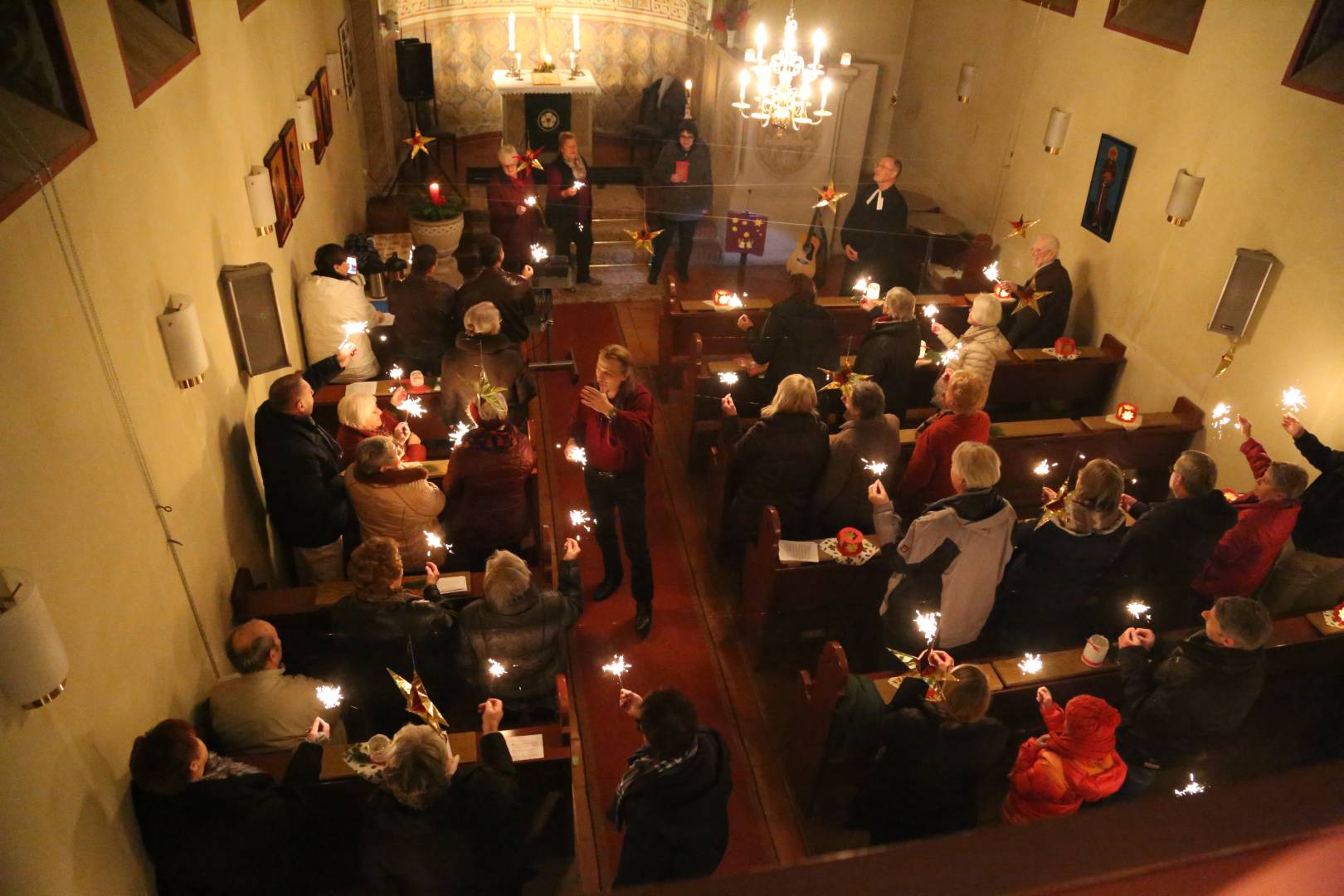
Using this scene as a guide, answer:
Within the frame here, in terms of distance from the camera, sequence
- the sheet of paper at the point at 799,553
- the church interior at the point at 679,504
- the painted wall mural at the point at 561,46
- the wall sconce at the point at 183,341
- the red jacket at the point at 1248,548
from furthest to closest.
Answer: the painted wall mural at the point at 561,46 < the sheet of paper at the point at 799,553 < the red jacket at the point at 1248,548 < the wall sconce at the point at 183,341 < the church interior at the point at 679,504

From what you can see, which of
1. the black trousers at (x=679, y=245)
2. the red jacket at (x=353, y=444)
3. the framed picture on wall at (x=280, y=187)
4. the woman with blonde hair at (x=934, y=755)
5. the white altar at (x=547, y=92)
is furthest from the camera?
the white altar at (x=547, y=92)

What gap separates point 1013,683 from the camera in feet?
14.1

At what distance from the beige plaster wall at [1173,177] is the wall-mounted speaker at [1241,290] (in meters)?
0.10

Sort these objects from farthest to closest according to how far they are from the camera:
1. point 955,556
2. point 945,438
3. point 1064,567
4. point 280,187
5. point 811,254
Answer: point 811,254 → point 280,187 → point 945,438 → point 1064,567 → point 955,556

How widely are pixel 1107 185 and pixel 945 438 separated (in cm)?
401

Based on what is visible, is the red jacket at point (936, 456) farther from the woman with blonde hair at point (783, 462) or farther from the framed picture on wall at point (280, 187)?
the framed picture on wall at point (280, 187)

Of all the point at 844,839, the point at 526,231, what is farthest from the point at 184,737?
the point at 526,231

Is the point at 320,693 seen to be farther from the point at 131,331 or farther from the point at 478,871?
the point at 131,331

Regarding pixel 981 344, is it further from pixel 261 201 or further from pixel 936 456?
pixel 261 201

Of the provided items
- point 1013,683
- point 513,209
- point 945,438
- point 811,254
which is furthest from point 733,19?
point 1013,683

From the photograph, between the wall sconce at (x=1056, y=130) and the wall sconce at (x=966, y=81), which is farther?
the wall sconce at (x=966, y=81)

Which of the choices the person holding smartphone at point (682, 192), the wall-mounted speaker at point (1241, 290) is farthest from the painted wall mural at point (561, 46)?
the wall-mounted speaker at point (1241, 290)

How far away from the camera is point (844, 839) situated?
15.1ft

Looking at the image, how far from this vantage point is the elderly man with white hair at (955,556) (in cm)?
417
